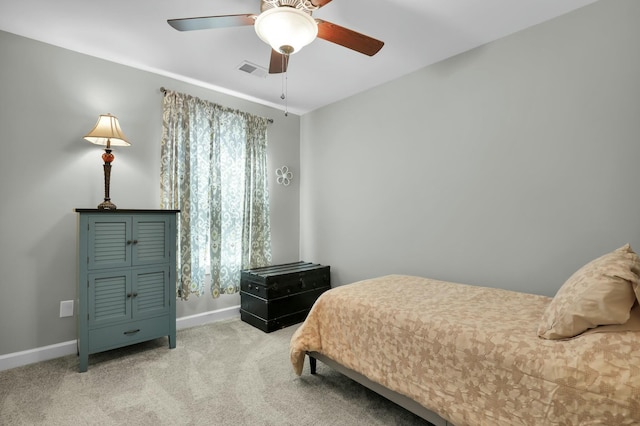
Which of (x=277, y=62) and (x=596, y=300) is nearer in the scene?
(x=596, y=300)

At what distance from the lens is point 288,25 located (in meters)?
1.64

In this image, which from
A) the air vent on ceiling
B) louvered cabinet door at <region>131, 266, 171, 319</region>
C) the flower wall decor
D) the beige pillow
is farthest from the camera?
the flower wall decor

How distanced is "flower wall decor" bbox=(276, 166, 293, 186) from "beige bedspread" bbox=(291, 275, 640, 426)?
7.16 feet

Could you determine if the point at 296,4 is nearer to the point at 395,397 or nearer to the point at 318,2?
the point at 318,2

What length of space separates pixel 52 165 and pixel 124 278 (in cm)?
112

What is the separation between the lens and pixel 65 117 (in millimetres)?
2691

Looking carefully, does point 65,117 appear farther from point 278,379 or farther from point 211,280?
point 278,379

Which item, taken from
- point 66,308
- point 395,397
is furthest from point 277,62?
point 66,308

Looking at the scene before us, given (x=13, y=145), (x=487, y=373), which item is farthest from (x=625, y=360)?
(x=13, y=145)

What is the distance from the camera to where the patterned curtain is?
3.20 meters

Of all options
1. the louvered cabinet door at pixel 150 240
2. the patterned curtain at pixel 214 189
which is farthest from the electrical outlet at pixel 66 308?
the patterned curtain at pixel 214 189

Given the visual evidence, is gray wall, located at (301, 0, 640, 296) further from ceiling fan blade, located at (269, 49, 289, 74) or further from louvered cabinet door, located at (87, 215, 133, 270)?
louvered cabinet door, located at (87, 215, 133, 270)

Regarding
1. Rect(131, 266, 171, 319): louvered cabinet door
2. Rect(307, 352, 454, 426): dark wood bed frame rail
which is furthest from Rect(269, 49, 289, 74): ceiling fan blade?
Rect(307, 352, 454, 426): dark wood bed frame rail

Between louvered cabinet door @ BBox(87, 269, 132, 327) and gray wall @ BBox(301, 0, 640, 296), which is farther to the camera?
louvered cabinet door @ BBox(87, 269, 132, 327)
